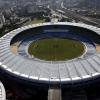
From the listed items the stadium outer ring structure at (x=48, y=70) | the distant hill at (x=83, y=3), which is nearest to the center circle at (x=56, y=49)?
the stadium outer ring structure at (x=48, y=70)

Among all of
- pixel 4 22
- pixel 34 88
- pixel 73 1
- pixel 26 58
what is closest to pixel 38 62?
pixel 26 58

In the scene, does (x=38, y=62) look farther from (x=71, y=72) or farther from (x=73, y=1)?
(x=73, y=1)

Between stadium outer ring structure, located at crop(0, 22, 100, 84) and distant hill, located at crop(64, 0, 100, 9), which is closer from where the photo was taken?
stadium outer ring structure, located at crop(0, 22, 100, 84)

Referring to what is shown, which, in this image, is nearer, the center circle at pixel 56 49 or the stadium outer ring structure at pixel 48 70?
the stadium outer ring structure at pixel 48 70

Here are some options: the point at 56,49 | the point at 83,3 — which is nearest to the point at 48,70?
the point at 56,49

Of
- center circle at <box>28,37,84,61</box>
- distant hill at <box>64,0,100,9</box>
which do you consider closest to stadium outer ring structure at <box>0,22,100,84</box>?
center circle at <box>28,37,84,61</box>

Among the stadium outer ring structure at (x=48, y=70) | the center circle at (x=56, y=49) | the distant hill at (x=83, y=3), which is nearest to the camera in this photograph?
the stadium outer ring structure at (x=48, y=70)

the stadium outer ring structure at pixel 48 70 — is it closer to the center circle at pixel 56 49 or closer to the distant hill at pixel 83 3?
the center circle at pixel 56 49

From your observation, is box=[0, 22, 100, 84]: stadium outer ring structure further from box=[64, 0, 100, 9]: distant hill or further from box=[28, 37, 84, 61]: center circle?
box=[64, 0, 100, 9]: distant hill

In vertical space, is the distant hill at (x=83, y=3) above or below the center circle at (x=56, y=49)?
below
